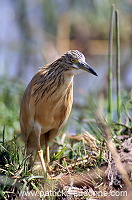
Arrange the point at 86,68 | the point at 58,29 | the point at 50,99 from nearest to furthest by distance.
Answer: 1. the point at 86,68
2. the point at 50,99
3. the point at 58,29

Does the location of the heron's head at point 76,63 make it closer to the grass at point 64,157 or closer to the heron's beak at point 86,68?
the heron's beak at point 86,68

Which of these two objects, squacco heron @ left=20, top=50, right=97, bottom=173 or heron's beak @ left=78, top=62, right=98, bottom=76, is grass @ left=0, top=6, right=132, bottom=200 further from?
heron's beak @ left=78, top=62, right=98, bottom=76

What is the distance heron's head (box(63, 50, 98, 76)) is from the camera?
3.84 meters

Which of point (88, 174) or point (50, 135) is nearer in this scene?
point (88, 174)

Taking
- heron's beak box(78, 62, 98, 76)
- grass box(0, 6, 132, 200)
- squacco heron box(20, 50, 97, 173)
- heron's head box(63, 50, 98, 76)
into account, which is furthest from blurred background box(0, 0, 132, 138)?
heron's beak box(78, 62, 98, 76)

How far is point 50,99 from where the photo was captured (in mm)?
4227

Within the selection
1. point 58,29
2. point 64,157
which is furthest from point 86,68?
point 58,29

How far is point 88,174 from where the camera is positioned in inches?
157

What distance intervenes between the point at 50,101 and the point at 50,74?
0.26 meters

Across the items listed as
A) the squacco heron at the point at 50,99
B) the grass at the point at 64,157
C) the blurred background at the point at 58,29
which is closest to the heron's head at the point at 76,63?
the squacco heron at the point at 50,99

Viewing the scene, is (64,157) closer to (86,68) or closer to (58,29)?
(86,68)

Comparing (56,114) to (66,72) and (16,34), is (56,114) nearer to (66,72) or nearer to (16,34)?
(66,72)

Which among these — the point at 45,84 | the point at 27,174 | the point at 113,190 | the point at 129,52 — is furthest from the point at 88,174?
the point at 129,52

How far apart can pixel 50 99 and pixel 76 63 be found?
0.52m
